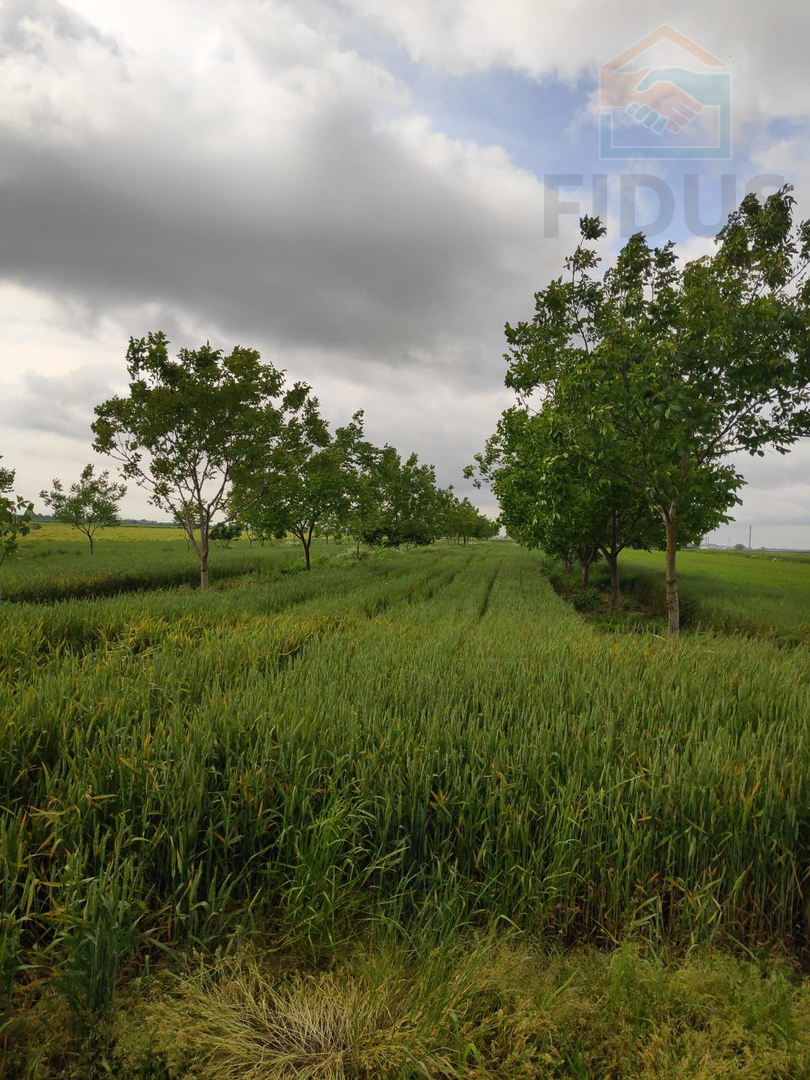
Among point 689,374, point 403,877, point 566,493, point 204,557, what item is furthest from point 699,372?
point 204,557

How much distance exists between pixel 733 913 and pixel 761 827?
1.53ft

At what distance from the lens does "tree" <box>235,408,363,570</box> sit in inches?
660

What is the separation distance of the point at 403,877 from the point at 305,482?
69.0 feet

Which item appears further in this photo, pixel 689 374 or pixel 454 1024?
pixel 689 374

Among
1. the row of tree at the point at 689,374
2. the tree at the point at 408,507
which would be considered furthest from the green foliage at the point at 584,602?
the tree at the point at 408,507

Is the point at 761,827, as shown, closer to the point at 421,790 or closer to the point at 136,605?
the point at 421,790

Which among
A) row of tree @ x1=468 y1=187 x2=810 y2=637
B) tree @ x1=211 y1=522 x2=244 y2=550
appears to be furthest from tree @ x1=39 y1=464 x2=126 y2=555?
row of tree @ x1=468 y1=187 x2=810 y2=637

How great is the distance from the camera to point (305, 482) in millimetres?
22344

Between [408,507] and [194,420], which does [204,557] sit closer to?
[194,420]

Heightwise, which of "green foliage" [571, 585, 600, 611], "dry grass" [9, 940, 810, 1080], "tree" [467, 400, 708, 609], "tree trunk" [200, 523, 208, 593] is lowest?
"green foliage" [571, 585, 600, 611]

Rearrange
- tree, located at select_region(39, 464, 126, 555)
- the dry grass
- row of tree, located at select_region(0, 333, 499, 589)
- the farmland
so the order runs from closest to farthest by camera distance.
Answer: the dry grass < the farmland < row of tree, located at select_region(0, 333, 499, 589) < tree, located at select_region(39, 464, 126, 555)

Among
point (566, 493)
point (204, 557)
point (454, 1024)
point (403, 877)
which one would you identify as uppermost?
point (566, 493)

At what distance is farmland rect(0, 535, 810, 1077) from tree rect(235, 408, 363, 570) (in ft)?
42.7

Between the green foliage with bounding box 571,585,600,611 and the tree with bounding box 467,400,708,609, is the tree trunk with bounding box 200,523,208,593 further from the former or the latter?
the green foliage with bounding box 571,585,600,611
